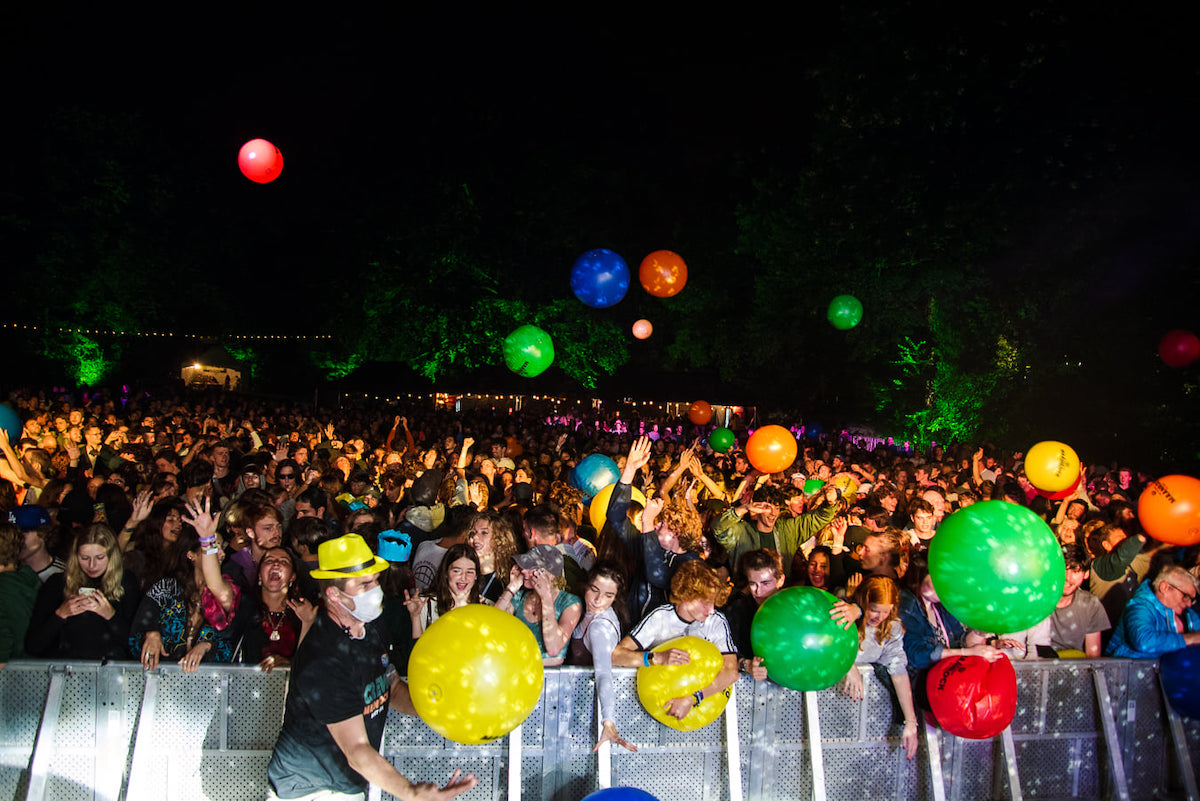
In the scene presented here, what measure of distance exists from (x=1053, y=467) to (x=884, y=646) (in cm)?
443

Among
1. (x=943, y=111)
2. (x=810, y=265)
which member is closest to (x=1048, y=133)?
(x=943, y=111)

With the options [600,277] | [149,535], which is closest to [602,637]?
[149,535]

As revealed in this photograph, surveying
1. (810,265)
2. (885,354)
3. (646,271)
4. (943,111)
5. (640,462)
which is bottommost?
(640,462)

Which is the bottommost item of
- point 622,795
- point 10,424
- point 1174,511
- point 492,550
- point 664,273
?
point 622,795

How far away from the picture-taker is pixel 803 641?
3373mm

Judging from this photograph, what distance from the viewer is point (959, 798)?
3.88 m

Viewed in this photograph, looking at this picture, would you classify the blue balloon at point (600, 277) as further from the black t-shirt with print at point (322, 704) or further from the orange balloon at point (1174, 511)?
the black t-shirt with print at point (322, 704)

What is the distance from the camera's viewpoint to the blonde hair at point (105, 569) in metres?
3.65

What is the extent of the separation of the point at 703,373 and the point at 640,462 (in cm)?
2090

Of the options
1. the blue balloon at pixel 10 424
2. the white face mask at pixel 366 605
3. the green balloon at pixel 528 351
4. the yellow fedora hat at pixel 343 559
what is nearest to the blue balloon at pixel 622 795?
the white face mask at pixel 366 605

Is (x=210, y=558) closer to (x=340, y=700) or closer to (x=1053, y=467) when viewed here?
(x=340, y=700)

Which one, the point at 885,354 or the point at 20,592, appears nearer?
the point at 20,592

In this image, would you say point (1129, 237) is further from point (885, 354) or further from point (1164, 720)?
point (1164, 720)

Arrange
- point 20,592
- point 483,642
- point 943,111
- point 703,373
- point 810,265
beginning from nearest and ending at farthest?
point 483,642 → point 20,592 → point 943,111 → point 810,265 → point 703,373
